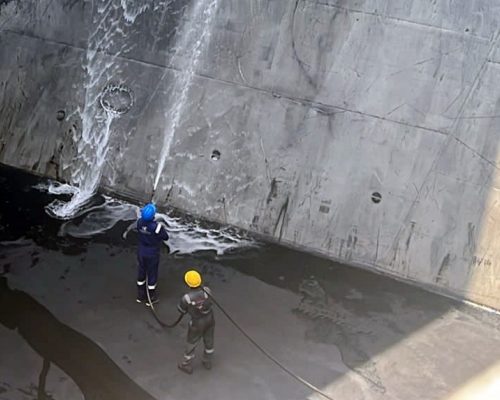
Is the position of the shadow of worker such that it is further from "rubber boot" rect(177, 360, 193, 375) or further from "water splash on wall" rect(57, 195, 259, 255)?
"water splash on wall" rect(57, 195, 259, 255)

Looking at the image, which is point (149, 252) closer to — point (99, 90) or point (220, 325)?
point (220, 325)

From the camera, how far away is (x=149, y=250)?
225 inches

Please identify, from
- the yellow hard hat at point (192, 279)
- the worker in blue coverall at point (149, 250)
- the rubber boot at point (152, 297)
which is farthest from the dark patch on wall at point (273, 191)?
the yellow hard hat at point (192, 279)

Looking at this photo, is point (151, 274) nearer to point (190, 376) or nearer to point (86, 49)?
point (190, 376)

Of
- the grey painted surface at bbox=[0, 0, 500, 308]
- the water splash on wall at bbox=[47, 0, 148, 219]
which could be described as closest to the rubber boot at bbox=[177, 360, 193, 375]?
the grey painted surface at bbox=[0, 0, 500, 308]

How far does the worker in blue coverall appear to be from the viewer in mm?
5609

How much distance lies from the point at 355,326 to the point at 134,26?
5242 mm

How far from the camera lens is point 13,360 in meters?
5.12

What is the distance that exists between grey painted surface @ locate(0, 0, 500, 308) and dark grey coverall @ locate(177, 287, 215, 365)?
2.31 meters

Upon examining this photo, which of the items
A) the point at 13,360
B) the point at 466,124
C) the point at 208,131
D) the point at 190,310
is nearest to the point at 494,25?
the point at 466,124

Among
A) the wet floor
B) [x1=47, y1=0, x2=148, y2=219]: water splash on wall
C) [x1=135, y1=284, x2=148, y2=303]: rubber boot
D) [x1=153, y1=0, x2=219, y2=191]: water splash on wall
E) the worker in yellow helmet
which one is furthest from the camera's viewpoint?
[x1=47, y1=0, x2=148, y2=219]: water splash on wall

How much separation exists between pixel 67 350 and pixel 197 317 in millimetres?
1424

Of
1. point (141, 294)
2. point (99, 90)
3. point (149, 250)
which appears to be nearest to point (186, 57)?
point (99, 90)

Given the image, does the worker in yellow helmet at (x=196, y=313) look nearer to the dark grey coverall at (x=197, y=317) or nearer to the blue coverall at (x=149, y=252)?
the dark grey coverall at (x=197, y=317)
